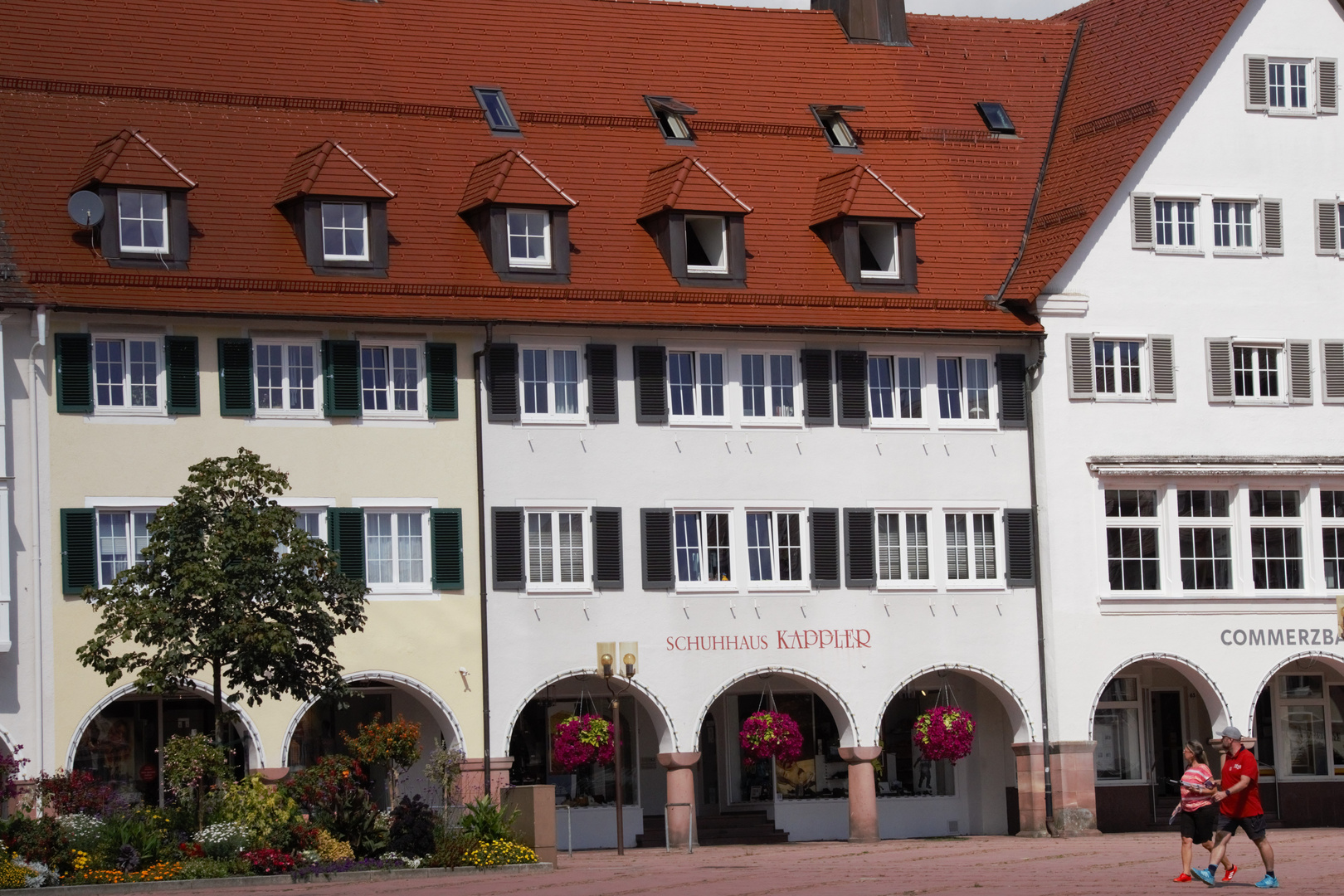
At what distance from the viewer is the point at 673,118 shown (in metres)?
44.7

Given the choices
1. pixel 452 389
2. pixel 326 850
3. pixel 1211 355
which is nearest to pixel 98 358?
pixel 452 389

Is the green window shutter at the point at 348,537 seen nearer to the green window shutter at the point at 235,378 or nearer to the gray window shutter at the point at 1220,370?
the green window shutter at the point at 235,378

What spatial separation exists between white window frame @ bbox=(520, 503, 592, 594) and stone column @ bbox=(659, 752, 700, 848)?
3210mm

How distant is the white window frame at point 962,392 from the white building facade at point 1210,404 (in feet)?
2.71

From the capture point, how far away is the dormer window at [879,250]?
42.7 metres

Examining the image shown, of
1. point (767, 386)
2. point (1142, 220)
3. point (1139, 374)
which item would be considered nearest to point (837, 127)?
point (1142, 220)

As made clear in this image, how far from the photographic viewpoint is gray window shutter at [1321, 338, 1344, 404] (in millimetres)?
43969

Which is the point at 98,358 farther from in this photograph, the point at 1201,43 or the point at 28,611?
the point at 1201,43

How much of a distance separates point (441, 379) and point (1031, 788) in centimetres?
1285

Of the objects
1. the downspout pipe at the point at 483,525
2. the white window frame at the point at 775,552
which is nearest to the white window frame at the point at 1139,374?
the white window frame at the point at 775,552

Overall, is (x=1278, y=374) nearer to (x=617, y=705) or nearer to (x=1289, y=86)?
(x=1289, y=86)

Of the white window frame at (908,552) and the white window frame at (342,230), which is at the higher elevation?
the white window frame at (342,230)

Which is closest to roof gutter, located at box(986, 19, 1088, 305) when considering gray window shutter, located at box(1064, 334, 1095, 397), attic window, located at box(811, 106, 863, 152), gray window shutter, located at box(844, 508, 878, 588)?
gray window shutter, located at box(1064, 334, 1095, 397)

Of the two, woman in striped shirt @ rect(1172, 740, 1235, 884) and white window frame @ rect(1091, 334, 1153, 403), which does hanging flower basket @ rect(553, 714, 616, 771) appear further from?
woman in striped shirt @ rect(1172, 740, 1235, 884)
